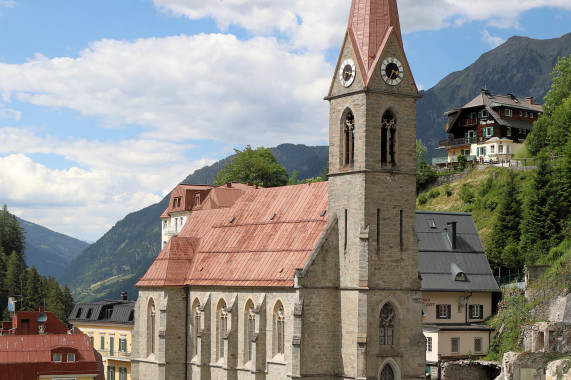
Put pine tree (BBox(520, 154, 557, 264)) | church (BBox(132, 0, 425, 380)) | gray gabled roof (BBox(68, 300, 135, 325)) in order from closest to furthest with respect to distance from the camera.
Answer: church (BBox(132, 0, 425, 380)) < pine tree (BBox(520, 154, 557, 264)) < gray gabled roof (BBox(68, 300, 135, 325))

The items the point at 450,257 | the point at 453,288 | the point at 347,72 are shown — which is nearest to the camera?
the point at 347,72

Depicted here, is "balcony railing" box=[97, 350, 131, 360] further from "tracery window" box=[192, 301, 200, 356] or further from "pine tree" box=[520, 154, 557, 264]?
"pine tree" box=[520, 154, 557, 264]

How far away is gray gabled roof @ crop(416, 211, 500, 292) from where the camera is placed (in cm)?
8381

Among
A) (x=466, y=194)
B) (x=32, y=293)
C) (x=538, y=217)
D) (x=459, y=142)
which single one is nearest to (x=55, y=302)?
(x=32, y=293)

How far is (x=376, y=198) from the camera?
60969mm

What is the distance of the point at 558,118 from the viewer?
11356 centimetres

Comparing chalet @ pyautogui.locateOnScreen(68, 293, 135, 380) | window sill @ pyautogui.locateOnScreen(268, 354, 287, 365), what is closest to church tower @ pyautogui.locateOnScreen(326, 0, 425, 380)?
window sill @ pyautogui.locateOnScreen(268, 354, 287, 365)

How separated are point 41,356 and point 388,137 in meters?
29.1

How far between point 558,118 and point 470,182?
12811 mm

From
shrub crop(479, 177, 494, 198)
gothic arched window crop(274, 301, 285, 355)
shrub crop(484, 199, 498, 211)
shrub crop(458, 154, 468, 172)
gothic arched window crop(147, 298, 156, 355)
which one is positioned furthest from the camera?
shrub crop(458, 154, 468, 172)

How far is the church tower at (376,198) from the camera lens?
198 ft

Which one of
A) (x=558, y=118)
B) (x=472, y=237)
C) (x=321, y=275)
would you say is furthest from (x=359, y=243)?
(x=558, y=118)

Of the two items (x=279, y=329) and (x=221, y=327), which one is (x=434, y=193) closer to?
(x=221, y=327)

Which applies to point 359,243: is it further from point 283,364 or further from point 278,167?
point 278,167
